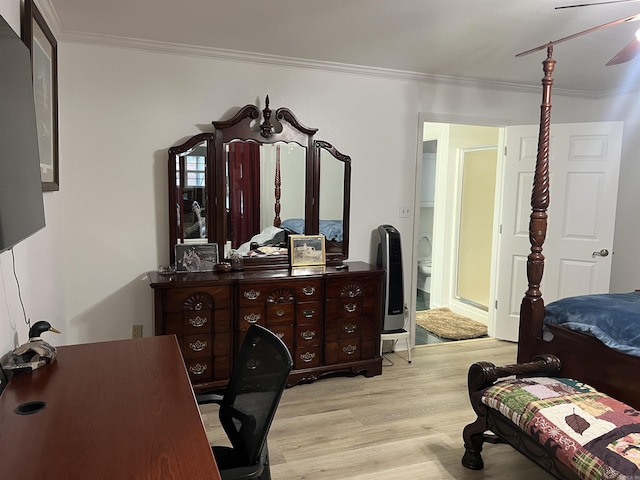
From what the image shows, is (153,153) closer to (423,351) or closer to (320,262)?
(320,262)

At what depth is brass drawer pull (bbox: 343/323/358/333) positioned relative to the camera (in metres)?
3.50

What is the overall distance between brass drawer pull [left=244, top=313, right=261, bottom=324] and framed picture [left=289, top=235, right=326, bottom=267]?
532 mm

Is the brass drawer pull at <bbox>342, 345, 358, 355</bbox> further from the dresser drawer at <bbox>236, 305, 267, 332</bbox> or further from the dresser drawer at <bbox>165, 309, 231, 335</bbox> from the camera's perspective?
the dresser drawer at <bbox>165, 309, 231, 335</bbox>

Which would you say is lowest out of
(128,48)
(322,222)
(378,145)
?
(322,222)

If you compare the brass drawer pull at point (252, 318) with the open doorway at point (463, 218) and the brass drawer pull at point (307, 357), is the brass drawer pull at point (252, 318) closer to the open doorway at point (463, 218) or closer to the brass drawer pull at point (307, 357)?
the brass drawer pull at point (307, 357)

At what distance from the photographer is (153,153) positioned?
3311mm

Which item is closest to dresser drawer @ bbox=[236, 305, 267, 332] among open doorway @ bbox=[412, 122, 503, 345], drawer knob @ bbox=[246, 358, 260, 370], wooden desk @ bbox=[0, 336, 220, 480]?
wooden desk @ bbox=[0, 336, 220, 480]

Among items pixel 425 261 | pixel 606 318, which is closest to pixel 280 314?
pixel 606 318

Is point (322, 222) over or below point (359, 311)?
over

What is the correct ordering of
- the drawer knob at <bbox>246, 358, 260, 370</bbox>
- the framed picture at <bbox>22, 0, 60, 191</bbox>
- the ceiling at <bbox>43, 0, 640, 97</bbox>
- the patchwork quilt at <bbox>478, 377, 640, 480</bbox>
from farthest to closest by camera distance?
1. the ceiling at <bbox>43, 0, 640, 97</bbox>
2. the framed picture at <bbox>22, 0, 60, 191</bbox>
3. the patchwork quilt at <bbox>478, 377, 640, 480</bbox>
4. the drawer knob at <bbox>246, 358, 260, 370</bbox>

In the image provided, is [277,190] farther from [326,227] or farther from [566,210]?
[566,210]

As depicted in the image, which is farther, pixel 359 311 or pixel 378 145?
pixel 378 145

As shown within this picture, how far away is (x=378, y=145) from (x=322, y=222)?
81 cm

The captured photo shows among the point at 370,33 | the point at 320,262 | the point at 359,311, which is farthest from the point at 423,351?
the point at 370,33
